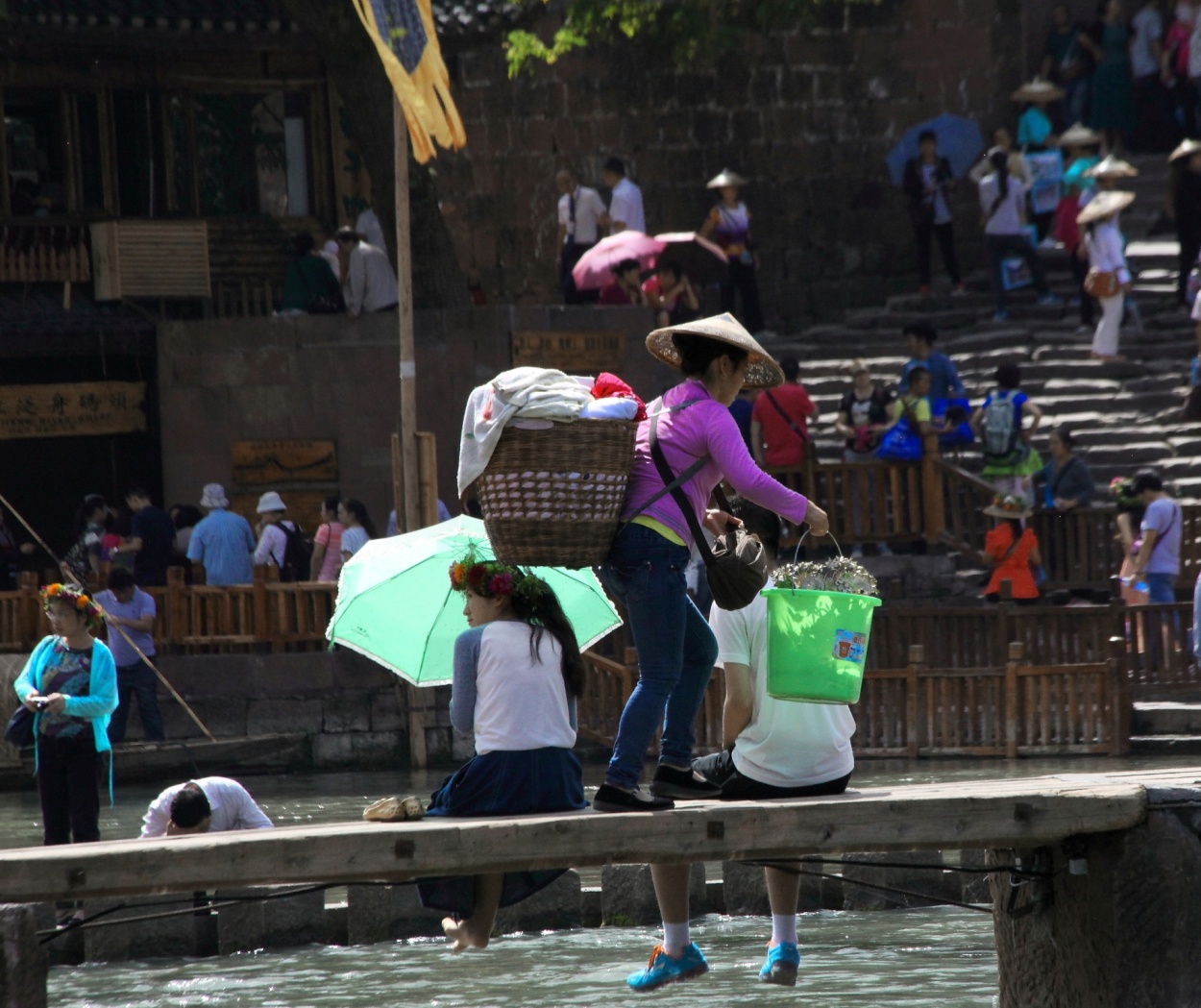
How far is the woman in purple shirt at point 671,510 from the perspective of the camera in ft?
24.8

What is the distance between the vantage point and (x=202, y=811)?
10.6 meters

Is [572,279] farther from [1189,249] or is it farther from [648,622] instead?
[648,622]

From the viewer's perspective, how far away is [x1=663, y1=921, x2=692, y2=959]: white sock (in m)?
8.00

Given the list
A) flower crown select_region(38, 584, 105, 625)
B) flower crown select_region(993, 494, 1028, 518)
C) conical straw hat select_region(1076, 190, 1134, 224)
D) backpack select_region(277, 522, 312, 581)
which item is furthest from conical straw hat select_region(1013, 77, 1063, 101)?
flower crown select_region(38, 584, 105, 625)

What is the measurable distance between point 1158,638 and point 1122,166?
6874mm

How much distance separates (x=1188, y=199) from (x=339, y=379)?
8562 mm

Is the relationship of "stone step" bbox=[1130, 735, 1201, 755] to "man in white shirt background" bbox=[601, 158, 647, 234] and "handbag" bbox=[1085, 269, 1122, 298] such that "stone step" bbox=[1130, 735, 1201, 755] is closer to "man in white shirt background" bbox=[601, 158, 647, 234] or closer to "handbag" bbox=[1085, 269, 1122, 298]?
"handbag" bbox=[1085, 269, 1122, 298]

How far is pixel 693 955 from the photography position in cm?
802

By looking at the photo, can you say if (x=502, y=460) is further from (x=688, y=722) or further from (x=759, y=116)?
(x=759, y=116)

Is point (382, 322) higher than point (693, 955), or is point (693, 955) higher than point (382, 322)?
point (382, 322)

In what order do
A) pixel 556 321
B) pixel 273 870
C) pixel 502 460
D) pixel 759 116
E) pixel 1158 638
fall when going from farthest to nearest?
pixel 759 116, pixel 556 321, pixel 1158 638, pixel 502 460, pixel 273 870

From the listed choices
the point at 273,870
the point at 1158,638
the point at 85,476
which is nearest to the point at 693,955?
the point at 273,870

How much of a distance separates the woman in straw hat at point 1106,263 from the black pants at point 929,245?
3517 millimetres

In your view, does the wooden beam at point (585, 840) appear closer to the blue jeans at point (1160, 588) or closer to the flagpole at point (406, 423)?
the blue jeans at point (1160, 588)
